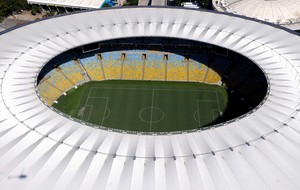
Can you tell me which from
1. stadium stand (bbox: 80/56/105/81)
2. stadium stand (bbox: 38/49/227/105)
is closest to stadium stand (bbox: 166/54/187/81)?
stadium stand (bbox: 38/49/227/105)

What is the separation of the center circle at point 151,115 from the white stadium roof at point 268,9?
32691 millimetres

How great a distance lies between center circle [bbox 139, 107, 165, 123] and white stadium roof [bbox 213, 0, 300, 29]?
107ft

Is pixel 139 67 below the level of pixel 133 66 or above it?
below

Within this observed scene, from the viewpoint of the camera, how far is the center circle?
4584 cm

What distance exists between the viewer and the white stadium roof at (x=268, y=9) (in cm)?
6162

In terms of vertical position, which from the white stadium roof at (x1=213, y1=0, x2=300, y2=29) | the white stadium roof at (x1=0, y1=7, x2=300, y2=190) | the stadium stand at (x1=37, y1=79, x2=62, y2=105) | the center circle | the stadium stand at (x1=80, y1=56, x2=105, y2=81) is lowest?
the white stadium roof at (x1=0, y1=7, x2=300, y2=190)

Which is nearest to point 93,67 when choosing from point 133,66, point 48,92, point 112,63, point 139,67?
point 112,63

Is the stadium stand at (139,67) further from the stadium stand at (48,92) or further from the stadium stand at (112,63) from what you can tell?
the stadium stand at (48,92)

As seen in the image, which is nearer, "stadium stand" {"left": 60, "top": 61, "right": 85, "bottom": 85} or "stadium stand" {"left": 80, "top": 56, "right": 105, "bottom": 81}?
"stadium stand" {"left": 60, "top": 61, "right": 85, "bottom": 85}

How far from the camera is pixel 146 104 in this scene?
48.8m

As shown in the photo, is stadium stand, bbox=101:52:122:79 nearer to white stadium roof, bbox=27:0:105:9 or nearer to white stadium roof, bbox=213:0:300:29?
white stadium roof, bbox=27:0:105:9

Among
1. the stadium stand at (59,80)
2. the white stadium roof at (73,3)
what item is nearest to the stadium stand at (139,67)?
the stadium stand at (59,80)

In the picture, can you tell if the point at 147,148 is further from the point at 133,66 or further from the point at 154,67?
the point at 133,66

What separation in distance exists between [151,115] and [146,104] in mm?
2863
